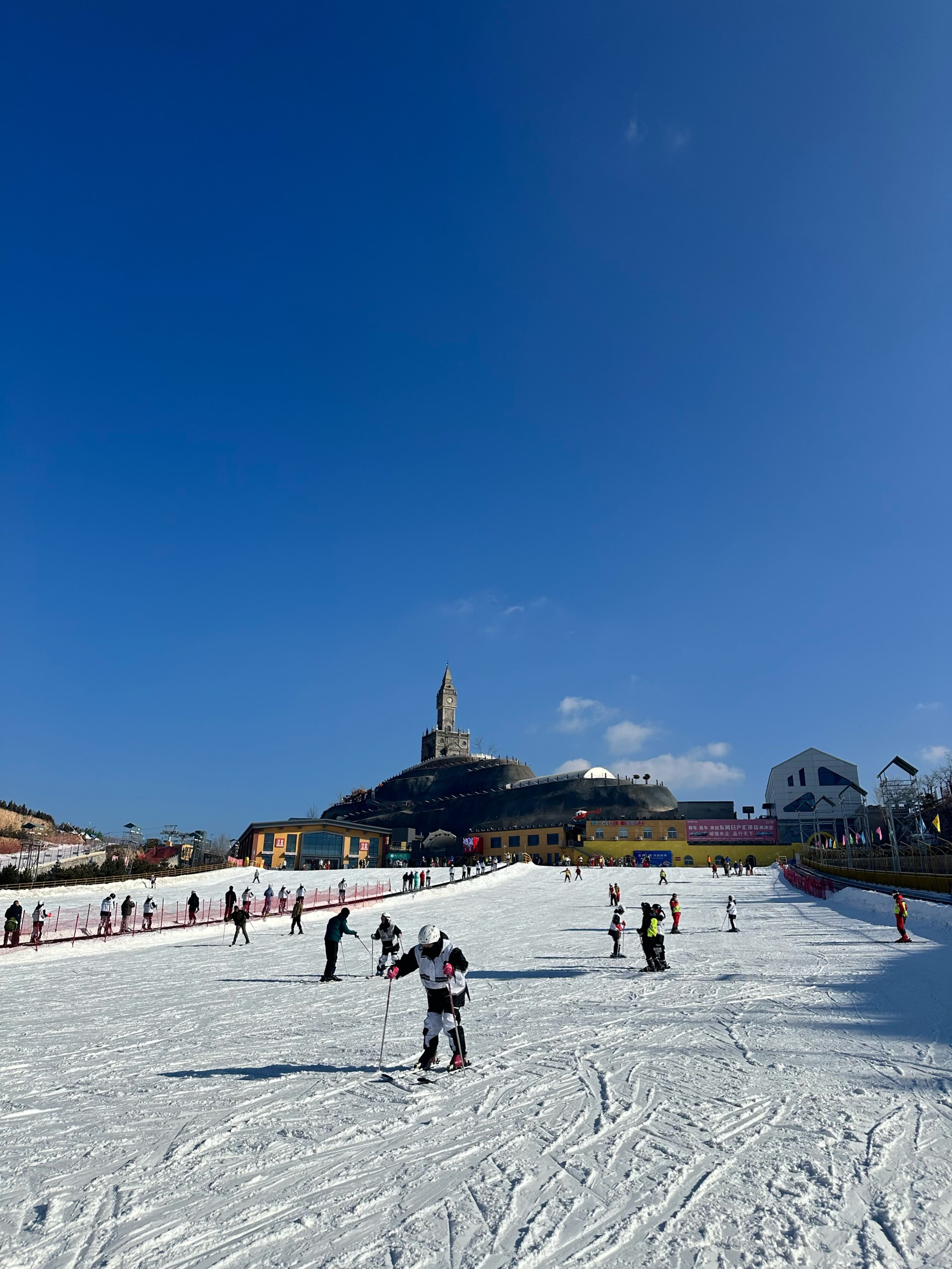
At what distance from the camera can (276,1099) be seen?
6.55 metres

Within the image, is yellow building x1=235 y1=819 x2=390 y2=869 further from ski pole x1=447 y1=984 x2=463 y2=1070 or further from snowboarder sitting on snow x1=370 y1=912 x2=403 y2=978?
ski pole x1=447 y1=984 x2=463 y2=1070

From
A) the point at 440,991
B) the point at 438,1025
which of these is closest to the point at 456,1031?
the point at 438,1025

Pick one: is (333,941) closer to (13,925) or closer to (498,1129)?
(498,1129)

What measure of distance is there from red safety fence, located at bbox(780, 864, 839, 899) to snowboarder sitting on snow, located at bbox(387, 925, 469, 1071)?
31.2 metres

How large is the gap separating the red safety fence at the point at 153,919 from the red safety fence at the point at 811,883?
811 inches

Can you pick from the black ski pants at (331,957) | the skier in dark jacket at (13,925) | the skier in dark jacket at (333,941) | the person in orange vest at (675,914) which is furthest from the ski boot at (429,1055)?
the skier in dark jacket at (13,925)

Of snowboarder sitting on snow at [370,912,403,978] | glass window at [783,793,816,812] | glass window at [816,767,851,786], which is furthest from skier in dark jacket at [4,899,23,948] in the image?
glass window at [816,767,851,786]

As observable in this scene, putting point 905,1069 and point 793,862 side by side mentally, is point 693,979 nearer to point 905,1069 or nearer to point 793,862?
point 905,1069

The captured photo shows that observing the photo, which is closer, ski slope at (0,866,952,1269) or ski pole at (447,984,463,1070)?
ski slope at (0,866,952,1269)

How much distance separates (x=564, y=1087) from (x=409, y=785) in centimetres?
15716

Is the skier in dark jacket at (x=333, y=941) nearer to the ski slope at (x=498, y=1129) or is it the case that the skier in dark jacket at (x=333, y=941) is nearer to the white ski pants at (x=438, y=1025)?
the ski slope at (x=498, y=1129)

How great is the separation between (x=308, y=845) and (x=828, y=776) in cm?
6074

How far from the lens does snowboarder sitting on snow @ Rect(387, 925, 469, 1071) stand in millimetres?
7145

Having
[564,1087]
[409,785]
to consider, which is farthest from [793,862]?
[409,785]
